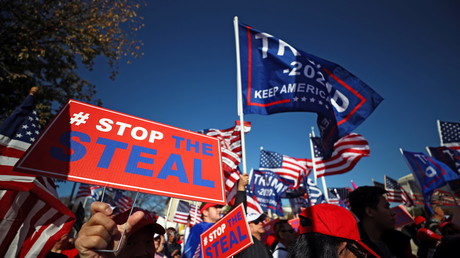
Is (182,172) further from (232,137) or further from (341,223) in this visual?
(232,137)

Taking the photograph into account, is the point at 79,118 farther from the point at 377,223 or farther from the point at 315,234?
the point at 377,223

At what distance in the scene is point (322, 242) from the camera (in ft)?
6.15

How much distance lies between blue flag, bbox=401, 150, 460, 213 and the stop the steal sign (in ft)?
38.1

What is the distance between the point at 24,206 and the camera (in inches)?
105

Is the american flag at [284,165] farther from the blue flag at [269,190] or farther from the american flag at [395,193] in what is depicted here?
the american flag at [395,193]

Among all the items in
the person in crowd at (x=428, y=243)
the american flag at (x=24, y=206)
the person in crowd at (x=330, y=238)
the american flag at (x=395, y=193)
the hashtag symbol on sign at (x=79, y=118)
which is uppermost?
the american flag at (x=395, y=193)

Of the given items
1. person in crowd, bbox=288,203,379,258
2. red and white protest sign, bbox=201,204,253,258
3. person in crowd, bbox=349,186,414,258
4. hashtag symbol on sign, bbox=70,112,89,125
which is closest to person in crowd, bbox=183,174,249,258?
red and white protest sign, bbox=201,204,253,258

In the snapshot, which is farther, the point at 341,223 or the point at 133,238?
the point at 133,238

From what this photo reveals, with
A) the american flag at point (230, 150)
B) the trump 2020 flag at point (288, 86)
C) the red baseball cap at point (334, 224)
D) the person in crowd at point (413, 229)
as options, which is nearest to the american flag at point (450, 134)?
the person in crowd at point (413, 229)

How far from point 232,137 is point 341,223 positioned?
23.8 ft

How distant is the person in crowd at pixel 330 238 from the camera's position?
184 cm

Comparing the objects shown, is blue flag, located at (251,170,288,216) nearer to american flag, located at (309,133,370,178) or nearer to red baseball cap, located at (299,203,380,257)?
american flag, located at (309,133,370,178)

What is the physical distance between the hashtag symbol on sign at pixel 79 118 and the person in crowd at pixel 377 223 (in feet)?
10.6

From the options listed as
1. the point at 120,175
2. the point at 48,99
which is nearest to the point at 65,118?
the point at 120,175
